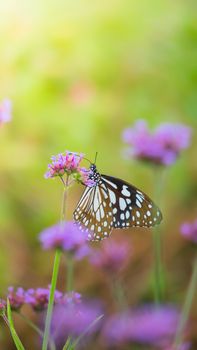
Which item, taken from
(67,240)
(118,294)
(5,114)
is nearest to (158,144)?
(118,294)

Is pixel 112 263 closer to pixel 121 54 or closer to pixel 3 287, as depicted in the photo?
pixel 3 287

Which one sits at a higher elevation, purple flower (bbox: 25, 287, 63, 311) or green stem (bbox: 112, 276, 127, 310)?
green stem (bbox: 112, 276, 127, 310)

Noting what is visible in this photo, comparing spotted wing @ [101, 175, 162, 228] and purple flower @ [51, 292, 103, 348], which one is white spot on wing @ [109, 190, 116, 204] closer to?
spotted wing @ [101, 175, 162, 228]

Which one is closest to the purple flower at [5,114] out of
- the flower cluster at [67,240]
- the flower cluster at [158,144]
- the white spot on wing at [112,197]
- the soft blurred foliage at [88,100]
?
the flower cluster at [67,240]

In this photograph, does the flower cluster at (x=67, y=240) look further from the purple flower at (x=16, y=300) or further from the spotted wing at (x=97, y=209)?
the spotted wing at (x=97, y=209)

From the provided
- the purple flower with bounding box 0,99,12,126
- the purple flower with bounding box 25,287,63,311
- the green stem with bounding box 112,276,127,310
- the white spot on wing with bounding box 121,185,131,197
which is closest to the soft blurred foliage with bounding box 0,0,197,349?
the green stem with bounding box 112,276,127,310

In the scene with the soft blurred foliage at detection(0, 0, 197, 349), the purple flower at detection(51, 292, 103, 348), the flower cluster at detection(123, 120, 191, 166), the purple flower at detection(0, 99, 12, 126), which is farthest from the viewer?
the soft blurred foliage at detection(0, 0, 197, 349)

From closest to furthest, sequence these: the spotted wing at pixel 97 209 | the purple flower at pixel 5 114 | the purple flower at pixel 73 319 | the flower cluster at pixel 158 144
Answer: the purple flower at pixel 73 319 < the purple flower at pixel 5 114 < the spotted wing at pixel 97 209 < the flower cluster at pixel 158 144

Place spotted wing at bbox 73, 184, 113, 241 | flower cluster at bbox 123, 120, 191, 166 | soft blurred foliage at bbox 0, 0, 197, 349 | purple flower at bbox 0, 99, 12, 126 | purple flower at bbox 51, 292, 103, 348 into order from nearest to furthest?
purple flower at bbox 51, 292, 103, 348 → purple flower at bbox 0, 99, 12, 126 → spotted wing at bbox 73, 184, 113, 241 → flower cluster at bbox 123, 120, 191, 166 → soft blurred foliage at bbox 0, 0, 197, 349
